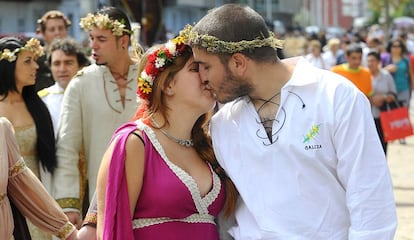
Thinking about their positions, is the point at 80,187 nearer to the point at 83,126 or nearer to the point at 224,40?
the point at 83,126

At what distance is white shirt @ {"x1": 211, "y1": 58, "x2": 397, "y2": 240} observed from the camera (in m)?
3.34

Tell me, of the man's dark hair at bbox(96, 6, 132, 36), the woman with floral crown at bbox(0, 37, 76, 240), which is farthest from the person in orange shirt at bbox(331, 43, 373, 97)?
the woman with floral crown at bbox(0, 37, 76, 240)

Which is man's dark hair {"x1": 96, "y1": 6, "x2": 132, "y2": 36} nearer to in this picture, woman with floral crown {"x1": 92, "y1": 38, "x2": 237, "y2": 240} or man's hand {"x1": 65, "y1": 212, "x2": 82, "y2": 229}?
man's hand {"x1": 65, "y1": 212, "x2": 82, "y2": 229}

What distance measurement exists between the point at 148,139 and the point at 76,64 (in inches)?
157

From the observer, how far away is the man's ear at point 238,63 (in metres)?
3.48

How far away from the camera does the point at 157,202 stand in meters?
3.57

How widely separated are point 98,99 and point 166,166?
233 cm

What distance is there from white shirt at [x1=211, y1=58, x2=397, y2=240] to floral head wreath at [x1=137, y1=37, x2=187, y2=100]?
1.47 ft

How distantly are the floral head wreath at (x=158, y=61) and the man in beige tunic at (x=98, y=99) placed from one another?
6.41 feet

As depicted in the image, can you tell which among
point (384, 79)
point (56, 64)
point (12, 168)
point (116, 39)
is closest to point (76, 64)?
point (56, 64)

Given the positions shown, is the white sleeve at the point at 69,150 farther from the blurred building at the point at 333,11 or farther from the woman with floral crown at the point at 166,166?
the blurred building at the point at 333,11

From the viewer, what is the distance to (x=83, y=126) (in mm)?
5852

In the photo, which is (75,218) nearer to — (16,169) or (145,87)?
(16,169)

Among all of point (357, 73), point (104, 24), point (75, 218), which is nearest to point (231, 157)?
point (75, 218)
